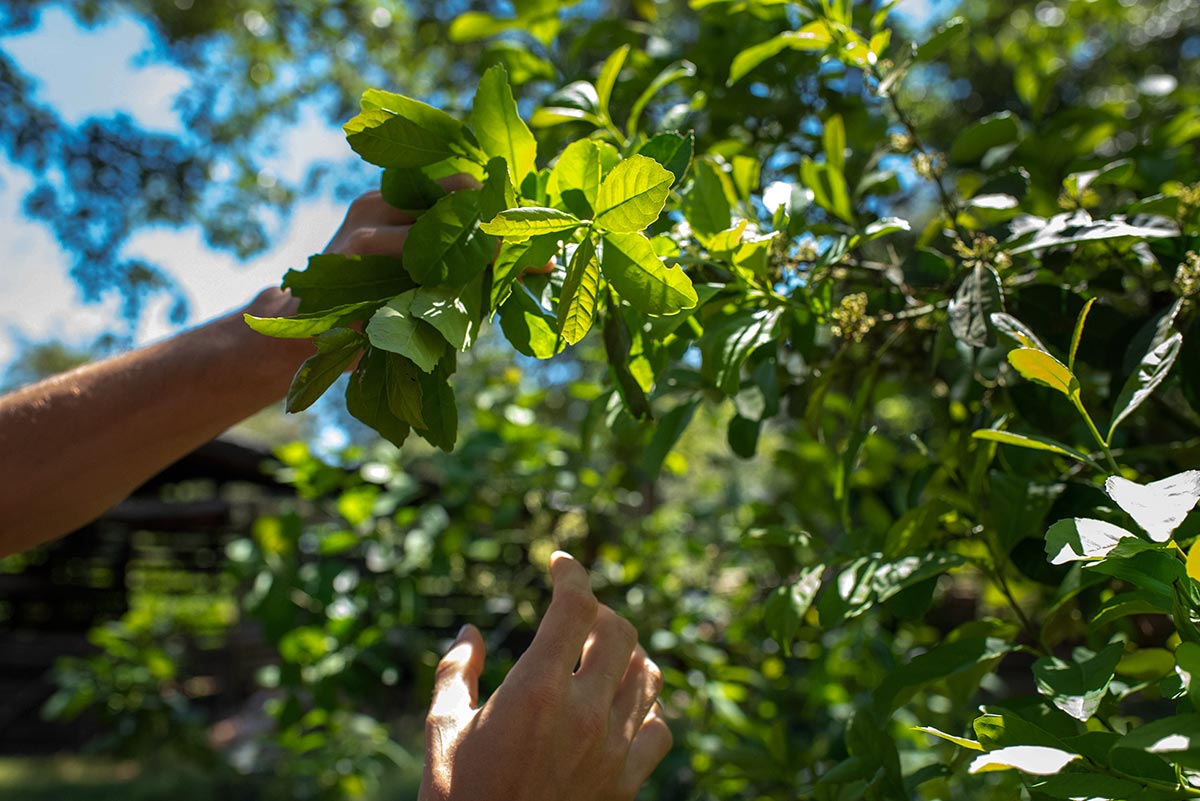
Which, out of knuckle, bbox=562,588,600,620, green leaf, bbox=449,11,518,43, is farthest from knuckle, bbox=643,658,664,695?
green leaf, bbox=449,11,518,43

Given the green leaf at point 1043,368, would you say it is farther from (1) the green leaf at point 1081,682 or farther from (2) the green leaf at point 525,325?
(2) the green leaf at point 525,325

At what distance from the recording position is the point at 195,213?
19.7 ft

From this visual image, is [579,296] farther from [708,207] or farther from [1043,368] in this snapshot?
[1043,368]

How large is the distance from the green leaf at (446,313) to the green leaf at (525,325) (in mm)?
41

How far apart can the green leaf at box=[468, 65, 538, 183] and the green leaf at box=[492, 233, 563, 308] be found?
3.0 inches

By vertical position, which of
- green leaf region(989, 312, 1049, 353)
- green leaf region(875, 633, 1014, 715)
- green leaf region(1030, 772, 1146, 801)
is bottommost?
green leaf region(875, 633, 1014, 715)

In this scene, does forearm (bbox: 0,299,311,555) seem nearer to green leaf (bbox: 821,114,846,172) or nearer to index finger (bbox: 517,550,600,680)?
index finger (bbox: 517,550,600,680)

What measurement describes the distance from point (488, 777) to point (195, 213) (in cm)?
612

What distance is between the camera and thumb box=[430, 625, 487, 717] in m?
0.85

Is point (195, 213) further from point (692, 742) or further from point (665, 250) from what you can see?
point (665, 250)

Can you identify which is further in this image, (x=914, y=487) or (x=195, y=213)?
(x=195, y=213)

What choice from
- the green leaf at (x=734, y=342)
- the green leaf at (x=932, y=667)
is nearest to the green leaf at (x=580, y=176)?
the green leaf at (x=734, y=342)

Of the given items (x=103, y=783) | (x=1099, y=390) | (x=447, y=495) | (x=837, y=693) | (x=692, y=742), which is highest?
(x=1099, y=390)

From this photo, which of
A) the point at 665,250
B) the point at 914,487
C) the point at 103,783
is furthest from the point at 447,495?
the point at 103,783
